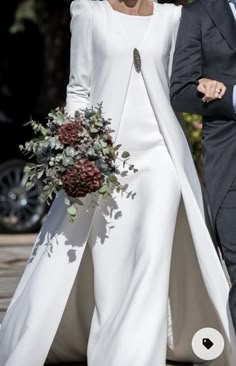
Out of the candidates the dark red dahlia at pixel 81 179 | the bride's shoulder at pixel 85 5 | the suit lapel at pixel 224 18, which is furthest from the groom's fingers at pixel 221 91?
the bride's shoulder at pixel 85 5

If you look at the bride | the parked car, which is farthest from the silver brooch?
the parked car

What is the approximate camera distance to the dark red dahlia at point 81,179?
561 centimetres

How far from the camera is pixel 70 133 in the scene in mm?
5711

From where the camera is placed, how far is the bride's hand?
5.65 m

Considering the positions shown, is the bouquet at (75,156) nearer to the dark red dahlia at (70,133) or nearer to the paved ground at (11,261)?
the dark red dahlia at (70,133)

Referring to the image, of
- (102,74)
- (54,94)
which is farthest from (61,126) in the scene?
(54,94)

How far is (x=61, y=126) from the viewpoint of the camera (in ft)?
19.0

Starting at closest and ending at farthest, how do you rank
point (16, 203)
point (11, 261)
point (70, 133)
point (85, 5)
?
point (70, 133)
point (85, 5)
point (11, 261)
point (16, 203)

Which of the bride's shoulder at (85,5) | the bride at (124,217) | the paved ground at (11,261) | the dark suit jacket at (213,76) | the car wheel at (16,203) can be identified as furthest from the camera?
the car wheel at (16,203)

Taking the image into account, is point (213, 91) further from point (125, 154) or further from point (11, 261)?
point (11, 261)

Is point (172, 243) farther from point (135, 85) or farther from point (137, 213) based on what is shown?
point (135, 85)

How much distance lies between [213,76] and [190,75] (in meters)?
0.10

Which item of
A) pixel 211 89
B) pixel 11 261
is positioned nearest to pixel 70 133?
pixel 211 89

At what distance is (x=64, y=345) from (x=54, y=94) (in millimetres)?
13217
